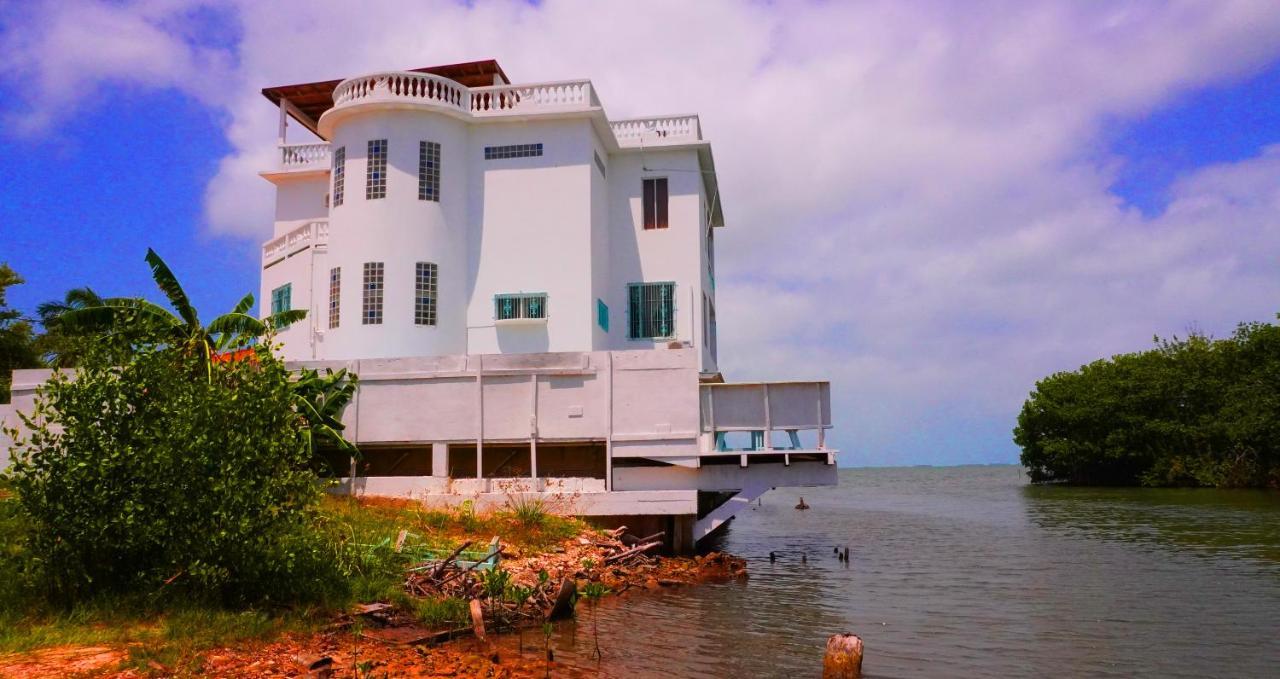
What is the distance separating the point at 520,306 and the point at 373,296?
4066 mm

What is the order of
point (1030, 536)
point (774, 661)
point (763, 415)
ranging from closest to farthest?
1. point (774, 661)
2. point (763, 415)
3. point (1030, 536)

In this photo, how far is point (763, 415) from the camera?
67.0 ft

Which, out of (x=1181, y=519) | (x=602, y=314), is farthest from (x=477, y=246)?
(x=1181, y=519)

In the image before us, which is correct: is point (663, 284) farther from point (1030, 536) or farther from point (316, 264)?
point (1030, 536)

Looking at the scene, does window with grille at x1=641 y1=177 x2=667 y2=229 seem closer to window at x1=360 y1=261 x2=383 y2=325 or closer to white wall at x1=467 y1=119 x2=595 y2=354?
white wall at x1=467 y1=119 x2=595 y2=354

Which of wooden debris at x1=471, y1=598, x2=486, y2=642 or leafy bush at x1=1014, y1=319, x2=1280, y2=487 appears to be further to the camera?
leafy bush at x1=1014, y1=319, x2=1280, y2=487

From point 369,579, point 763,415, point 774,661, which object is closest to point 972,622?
point 774,661

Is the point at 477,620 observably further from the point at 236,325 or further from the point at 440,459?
the point at 236,325

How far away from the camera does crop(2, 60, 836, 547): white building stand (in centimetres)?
2025

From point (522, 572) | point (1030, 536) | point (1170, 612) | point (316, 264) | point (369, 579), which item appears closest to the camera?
point (369, 579)

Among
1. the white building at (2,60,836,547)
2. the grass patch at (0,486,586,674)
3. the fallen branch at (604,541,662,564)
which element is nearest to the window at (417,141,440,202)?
the white building at (2,60,836,547)

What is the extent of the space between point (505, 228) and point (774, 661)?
693 inches

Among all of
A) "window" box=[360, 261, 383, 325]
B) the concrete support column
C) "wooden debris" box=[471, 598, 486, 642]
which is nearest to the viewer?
"wooden debris" box=[471, 598, 486, 642]

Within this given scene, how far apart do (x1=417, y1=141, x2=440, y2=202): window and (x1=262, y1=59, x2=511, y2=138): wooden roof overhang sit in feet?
10.9
